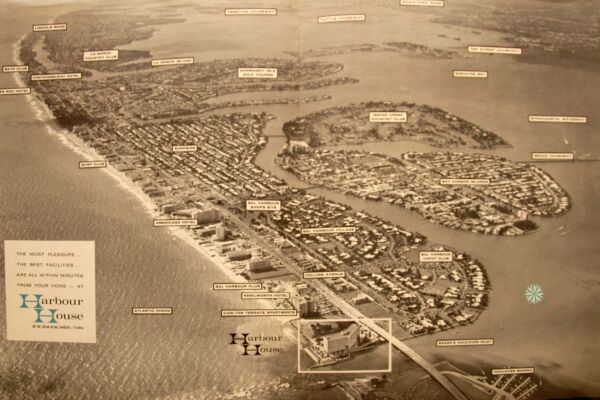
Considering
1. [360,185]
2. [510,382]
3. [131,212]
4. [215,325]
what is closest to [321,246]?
[360,185]

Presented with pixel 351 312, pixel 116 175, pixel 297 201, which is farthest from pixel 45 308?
pixel 351 312

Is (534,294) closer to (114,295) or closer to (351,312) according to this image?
(351,312)

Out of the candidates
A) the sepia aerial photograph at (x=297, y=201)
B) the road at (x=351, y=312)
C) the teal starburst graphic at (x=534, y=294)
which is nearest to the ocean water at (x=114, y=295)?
the sepia aerial photograph at (x=297, y=201)

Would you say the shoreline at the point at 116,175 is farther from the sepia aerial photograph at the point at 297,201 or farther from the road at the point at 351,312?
the road at the point at 351,312

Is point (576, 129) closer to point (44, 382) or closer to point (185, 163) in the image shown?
point (185, 163)

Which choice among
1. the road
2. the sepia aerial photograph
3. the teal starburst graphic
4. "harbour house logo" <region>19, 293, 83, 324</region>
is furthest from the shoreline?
the teal starburst graphic

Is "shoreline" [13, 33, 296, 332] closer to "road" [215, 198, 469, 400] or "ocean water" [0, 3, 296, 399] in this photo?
"ocean water" [0, 3, 296, 399]
